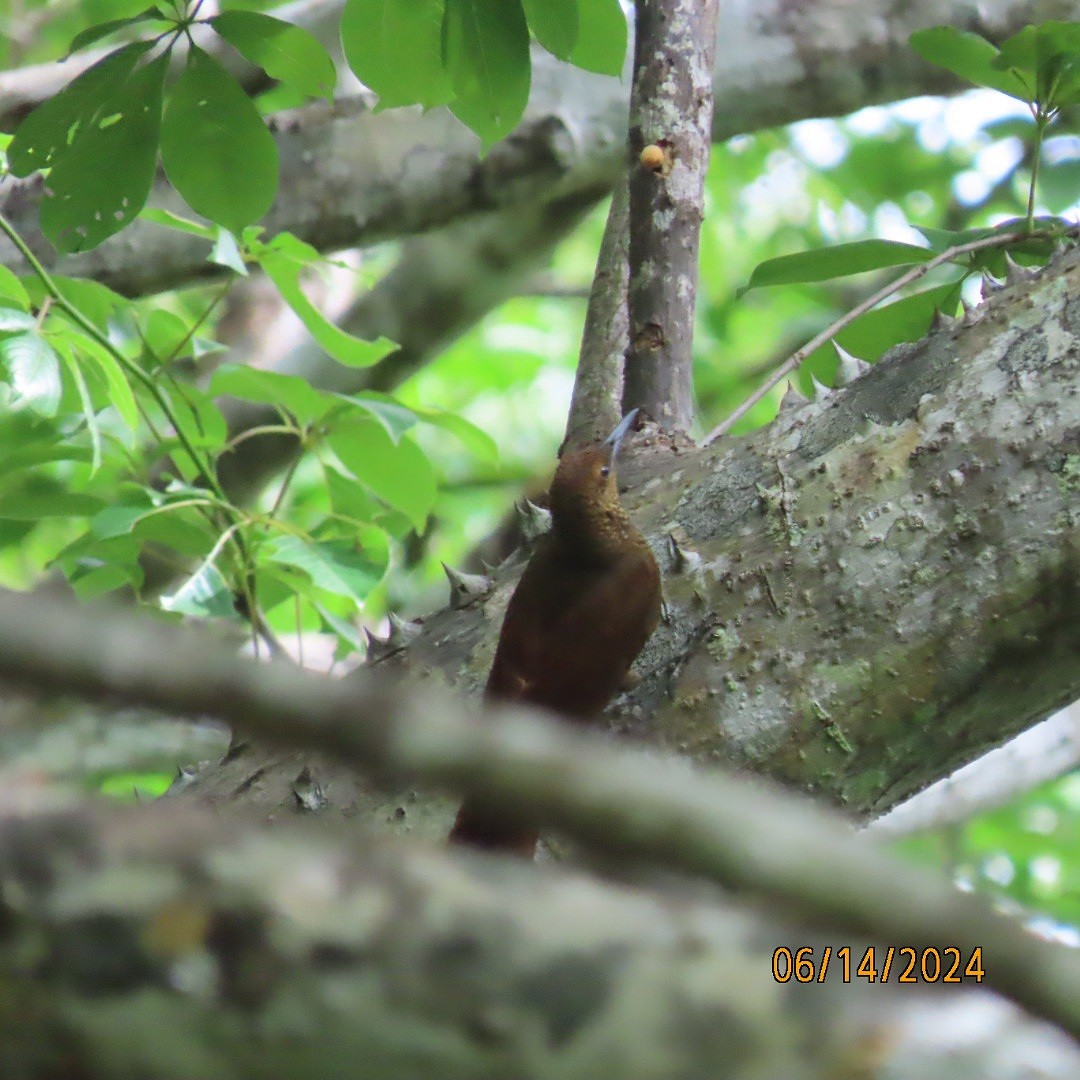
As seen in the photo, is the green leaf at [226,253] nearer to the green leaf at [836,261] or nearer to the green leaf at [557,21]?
the green leaf at [557,21]

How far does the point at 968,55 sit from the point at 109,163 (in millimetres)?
1297

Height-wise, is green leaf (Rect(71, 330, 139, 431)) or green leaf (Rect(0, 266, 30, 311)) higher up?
green leaf (Rect(0, 266, 30, 311))

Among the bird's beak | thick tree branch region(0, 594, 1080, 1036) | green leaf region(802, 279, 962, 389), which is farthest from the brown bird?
thick tree branch region(0, 594, 1080, 1036)

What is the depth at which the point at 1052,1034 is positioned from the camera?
509 mm

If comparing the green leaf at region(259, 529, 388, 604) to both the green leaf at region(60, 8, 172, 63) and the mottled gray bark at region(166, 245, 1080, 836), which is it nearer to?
the mottled gray bark at region(166, 245, 1080, 836)

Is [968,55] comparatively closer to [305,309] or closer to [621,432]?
[621,432]

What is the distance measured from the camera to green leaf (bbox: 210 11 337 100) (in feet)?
5.53

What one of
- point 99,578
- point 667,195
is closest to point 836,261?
point 667,195

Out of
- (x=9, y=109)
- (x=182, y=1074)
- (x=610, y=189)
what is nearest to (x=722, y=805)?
(x=182, y=1074)

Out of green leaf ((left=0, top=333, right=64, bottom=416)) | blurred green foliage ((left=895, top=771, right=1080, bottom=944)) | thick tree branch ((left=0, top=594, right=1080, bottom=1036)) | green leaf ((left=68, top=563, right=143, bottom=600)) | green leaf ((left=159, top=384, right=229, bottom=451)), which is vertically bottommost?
blurred green foliage ((left=895, top=771, right=1080, bottom=944))

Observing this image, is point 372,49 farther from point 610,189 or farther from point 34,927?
point 610,189

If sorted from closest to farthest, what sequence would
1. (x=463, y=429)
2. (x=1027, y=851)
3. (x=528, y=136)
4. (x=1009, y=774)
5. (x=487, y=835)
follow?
(x=487, y=835) < (x=463, y=429) < (x=528, y=136) < (x=1009, y=774) < (x=1027, y=851)

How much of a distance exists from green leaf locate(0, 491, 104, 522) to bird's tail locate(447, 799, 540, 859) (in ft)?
3.11

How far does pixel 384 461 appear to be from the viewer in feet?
7.27
